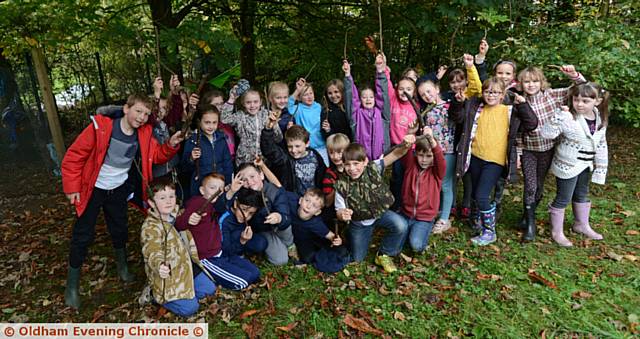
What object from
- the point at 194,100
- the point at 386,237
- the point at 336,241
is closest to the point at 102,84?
the point at 194,100

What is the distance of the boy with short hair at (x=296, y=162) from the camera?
391 centimetres

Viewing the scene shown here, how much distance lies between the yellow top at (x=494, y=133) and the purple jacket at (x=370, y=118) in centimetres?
95

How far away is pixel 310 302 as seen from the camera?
11.5 ft

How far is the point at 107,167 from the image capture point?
11.3 ft

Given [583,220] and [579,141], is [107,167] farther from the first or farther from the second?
[583,220]

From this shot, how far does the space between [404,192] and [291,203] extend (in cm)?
115

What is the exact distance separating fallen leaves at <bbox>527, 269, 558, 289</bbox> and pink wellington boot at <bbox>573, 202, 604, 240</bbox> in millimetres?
1097

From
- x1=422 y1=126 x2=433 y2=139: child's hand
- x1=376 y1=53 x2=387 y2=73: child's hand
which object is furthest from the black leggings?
x1=376 y1=53 x2=387 y2=73: child's hand

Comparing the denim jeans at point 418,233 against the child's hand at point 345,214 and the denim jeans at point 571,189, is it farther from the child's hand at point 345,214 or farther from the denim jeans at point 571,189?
the denim jeans at point 571,189

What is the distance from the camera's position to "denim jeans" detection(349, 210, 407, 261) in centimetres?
395

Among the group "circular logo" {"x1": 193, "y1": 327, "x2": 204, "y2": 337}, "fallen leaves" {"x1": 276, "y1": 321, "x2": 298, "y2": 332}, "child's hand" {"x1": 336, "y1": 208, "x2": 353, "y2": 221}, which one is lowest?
"fallen leaves" {"x1": 276, "y1": 321, "x2": 298, "y2": 332}

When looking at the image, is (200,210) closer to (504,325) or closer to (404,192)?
(404,192)

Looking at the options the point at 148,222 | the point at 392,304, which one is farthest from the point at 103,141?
A: the point at 392,304

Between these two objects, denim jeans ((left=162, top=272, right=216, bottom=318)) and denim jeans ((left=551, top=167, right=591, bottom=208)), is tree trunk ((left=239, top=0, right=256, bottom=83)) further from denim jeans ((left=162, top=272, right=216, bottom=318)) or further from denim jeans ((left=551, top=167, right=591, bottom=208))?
denim jeans ((left=551, top=167, right=591, bottom=208))
